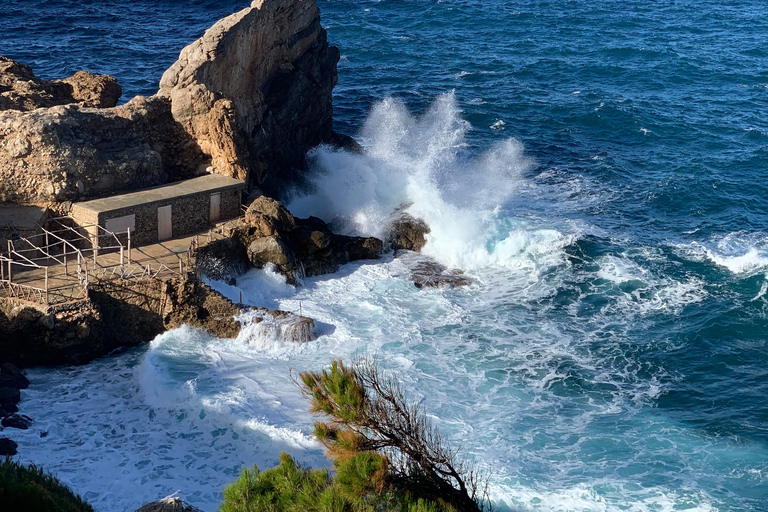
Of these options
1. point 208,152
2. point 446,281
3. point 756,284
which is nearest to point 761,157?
point 756,284

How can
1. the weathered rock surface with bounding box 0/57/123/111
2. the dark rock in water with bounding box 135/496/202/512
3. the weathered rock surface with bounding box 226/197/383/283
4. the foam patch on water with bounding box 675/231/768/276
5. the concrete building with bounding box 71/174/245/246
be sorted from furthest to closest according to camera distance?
the foam patch on water with bounding box 675/231/768/276
the weathered rock surface with bounding box 0/57/123/111
the weathered rock surface with bounding box 226/197/383/283
the concrete building with bounding box 71/174/245/246
the dark rock in water with bounding box 135/496/202/512

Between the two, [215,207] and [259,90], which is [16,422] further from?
[259,90]

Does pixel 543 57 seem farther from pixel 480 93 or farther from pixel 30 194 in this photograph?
pixel 30 194

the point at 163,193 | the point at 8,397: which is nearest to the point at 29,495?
the point at 8,397

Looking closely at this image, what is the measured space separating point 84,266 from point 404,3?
195 feet

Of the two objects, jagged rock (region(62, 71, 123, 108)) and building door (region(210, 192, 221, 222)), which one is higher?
jagged rock (region(62, 71, 123, 108))

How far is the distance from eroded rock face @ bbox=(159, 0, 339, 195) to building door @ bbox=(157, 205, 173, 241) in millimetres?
3713

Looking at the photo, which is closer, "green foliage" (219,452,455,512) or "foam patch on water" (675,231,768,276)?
"green foliage" (219,452,455,512)

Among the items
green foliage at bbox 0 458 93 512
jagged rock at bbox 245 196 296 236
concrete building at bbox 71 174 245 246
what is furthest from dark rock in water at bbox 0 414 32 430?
jagged rock at bbox 245 196 296 236

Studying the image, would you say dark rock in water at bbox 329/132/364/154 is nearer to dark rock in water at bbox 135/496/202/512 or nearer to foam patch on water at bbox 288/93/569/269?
foam patch on water at bbox 288/93/569/269

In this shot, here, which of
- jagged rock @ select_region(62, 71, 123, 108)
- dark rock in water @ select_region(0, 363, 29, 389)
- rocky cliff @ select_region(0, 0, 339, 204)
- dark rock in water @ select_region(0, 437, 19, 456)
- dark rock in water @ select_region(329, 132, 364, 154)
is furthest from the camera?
dark rock in water @ select_region(329, 132, 364, 154)

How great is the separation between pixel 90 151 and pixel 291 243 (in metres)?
8.84

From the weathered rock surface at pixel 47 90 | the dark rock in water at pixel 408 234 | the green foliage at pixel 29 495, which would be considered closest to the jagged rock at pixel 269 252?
the dark rock in water at pixel 408 234

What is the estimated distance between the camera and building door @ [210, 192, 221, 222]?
120 feet
